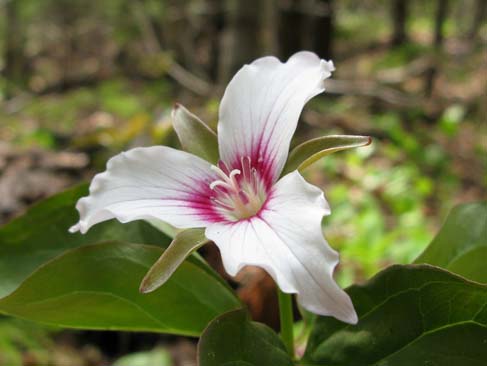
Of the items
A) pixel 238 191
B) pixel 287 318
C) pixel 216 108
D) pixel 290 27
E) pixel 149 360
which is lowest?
pixel 149 360

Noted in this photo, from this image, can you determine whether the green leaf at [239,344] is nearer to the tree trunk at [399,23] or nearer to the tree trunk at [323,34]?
the tree trunk at [323,34]

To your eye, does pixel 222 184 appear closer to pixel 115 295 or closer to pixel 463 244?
pixel 115 295

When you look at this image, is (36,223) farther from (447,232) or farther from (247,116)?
(447,232)

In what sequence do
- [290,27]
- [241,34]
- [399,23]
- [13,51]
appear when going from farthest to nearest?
1. [399,23]
2. [13,51]
3. [290,27]
4. [241,34]

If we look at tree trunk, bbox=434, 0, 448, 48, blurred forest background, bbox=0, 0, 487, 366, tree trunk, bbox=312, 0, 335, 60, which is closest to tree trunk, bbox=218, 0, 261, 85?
blurred forest background, bbox=0, 0, 487, 366

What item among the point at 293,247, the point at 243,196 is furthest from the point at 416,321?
the point at 243,196

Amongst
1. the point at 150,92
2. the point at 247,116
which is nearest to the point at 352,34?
the point at 150,92

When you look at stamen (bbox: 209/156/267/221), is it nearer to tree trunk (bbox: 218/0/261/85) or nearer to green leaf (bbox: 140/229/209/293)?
green leaf (bbox: 140/229/209/293)

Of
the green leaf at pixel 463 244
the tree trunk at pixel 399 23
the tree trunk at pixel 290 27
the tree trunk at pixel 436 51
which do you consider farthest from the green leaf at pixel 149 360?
the tree trunk at pixel 399 23

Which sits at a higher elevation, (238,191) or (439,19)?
(238,191)
